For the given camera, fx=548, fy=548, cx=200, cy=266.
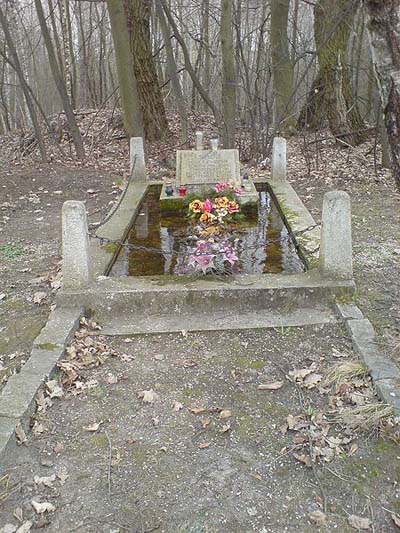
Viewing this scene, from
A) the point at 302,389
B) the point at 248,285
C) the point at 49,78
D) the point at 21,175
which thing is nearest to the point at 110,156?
the point at 21,175

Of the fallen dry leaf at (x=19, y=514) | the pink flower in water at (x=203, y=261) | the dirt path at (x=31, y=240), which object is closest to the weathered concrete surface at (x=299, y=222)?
the pink flower in water at (x=203, y=261)

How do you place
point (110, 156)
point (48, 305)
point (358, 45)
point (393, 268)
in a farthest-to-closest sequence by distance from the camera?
point (358, 45) → point (110, 156) → point (393, 268) → point (48, 305)

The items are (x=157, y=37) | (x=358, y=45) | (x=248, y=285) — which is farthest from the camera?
(x=157, y=37)

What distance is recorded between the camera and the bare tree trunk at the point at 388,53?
97.3 inches

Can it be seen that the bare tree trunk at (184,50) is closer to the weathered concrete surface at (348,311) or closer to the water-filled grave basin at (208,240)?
the water-filled grave basin at (208,240)

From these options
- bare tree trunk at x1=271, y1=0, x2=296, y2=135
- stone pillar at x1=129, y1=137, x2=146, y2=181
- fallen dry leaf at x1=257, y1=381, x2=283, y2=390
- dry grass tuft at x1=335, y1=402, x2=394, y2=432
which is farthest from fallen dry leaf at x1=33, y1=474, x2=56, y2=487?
bare tree trunk at x1=271, y1=0, x2=296, y2=135

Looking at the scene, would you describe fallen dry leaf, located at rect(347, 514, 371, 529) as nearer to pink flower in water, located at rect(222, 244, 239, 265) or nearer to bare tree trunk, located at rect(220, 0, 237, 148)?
pink flower in water, located at rect(222, 244, 239, 265)

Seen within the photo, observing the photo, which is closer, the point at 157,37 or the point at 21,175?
the point at 21,175

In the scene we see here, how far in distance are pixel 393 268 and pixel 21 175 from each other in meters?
7.71

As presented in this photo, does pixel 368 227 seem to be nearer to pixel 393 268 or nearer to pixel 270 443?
pixel 393 268

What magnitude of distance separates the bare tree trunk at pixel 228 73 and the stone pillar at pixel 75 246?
6.74 meters

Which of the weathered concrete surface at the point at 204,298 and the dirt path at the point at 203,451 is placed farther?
the weathered concrete surface at the point at 204,298

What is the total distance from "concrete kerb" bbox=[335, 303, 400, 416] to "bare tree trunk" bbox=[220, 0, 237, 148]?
7009 mm

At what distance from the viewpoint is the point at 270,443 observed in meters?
3.20
